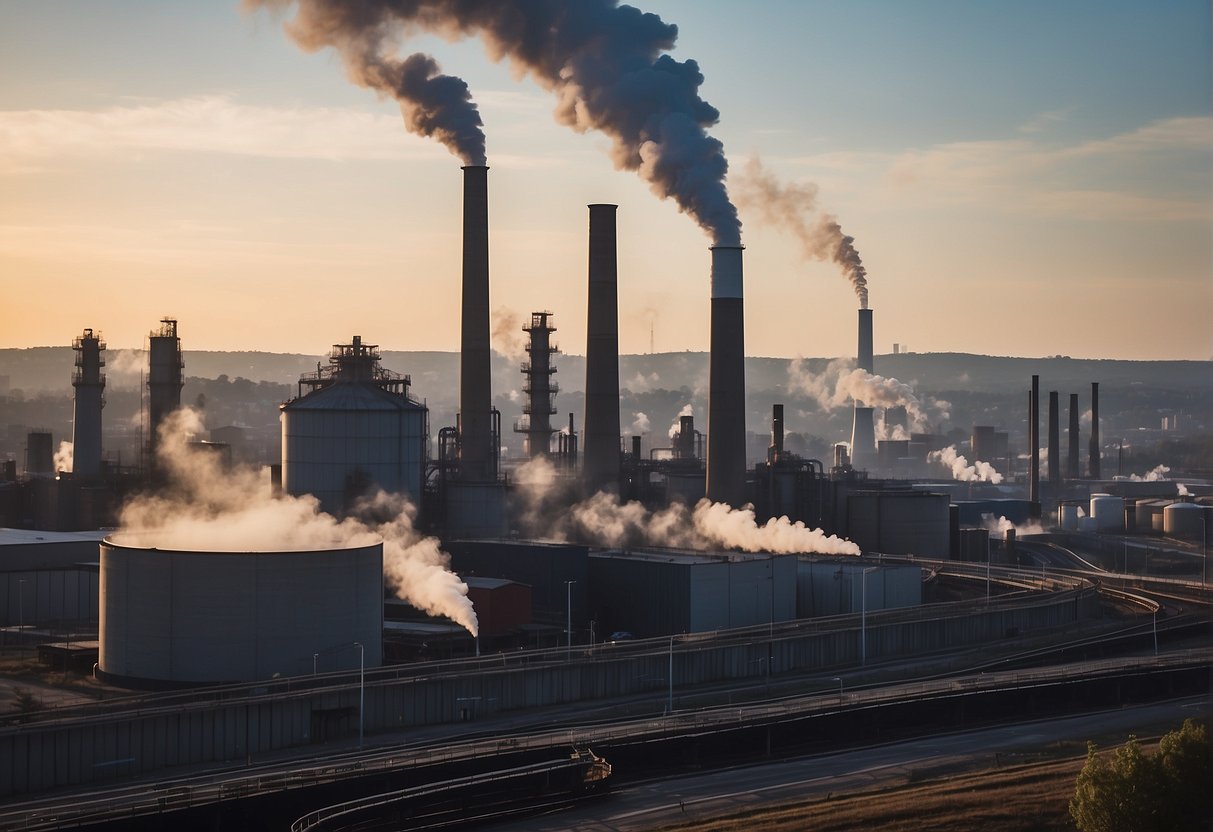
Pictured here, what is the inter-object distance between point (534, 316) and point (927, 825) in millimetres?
58415

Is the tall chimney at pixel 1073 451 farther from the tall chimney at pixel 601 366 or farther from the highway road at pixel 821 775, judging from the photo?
the highway road at pixel 821 775

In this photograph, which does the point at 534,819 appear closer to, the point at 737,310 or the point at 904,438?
the point at 737,310

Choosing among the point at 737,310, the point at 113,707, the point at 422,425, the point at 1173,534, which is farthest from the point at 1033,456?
the point at 113,707

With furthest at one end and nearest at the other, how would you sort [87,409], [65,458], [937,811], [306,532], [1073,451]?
[1073,451]
[65,458]
[87,409]
[306,532]
[937,811]

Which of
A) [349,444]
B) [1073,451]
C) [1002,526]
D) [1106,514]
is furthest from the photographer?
[1073,451]

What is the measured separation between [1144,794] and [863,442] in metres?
117

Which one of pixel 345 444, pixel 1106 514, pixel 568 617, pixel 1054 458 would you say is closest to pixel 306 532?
pixel 345 444

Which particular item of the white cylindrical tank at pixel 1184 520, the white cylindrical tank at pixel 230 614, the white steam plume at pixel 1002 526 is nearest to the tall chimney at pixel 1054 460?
the white steam plume at pixel 1002 526

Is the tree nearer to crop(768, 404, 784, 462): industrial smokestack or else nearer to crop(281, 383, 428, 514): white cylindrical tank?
crop(281, 383, 428, 514): white cylindrical tank

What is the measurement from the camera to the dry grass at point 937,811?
32.4 m

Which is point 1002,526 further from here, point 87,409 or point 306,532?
point 306,532

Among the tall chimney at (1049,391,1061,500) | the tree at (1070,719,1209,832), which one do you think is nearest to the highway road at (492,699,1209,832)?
the tree at (1070,719,1209,832)

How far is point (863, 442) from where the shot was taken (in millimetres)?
145875

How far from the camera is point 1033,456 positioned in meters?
116
